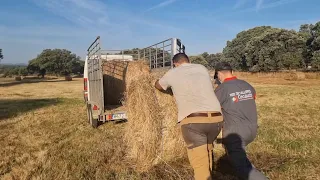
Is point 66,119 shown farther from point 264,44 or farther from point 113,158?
point 264,44

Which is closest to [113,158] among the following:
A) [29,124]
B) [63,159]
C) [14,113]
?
[63,159]

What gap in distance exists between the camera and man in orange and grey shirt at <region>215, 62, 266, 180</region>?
4102mm

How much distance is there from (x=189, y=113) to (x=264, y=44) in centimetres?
4961

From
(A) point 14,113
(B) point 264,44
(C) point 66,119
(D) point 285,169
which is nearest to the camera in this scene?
(D) point 285,169

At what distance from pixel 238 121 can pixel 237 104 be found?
0.24 metres

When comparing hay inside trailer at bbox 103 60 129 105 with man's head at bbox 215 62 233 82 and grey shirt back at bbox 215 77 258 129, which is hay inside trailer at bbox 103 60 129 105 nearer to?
man's head at bbox 215 62 233 82

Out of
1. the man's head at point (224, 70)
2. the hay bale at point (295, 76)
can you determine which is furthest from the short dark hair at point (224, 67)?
the hay bale at point (295, 76)

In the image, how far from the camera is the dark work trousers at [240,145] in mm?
4070

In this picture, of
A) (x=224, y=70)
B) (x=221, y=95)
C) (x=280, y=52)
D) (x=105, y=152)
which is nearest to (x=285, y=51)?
(x=280, y=52)

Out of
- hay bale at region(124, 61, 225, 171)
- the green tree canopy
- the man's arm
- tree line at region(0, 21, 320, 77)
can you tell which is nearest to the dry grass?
hay bale at region(124, 61, 225, 171)

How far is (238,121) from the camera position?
4156 millimetres

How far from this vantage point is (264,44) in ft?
164

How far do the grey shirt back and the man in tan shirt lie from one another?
256 millimetres

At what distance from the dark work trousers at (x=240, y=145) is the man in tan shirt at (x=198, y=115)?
27 cm
